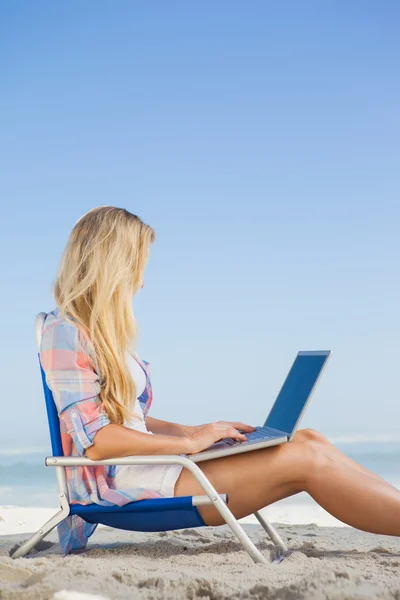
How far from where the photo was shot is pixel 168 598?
2625 millimetres

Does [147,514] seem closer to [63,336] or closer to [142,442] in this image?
[142,442]

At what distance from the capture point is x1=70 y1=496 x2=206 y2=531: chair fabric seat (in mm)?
3195

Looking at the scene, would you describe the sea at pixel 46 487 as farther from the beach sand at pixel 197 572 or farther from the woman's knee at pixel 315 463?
the woman's knee at pixel 315 463

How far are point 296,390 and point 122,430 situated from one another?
2.53 ft

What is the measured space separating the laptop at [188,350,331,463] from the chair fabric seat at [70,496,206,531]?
19 cm

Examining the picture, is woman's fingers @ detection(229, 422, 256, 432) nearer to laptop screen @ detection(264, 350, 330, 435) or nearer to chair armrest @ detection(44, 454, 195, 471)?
laptop screen @ detection(264, 350, 330, 435)

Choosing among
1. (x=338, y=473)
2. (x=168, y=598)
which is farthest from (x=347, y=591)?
(x=338, y=473)

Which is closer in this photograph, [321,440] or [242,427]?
[321,440]

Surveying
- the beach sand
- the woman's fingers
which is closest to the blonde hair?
the woman's fingers

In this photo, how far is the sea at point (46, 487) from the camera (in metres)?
5.63

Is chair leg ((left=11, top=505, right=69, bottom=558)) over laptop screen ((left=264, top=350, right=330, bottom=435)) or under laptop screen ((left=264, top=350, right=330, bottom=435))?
under

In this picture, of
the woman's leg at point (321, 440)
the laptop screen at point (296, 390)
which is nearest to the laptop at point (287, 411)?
the laptop screen at point (296, 390)

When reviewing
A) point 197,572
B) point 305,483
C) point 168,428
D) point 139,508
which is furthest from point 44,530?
point 305,483

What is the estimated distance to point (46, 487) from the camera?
1119 cm
